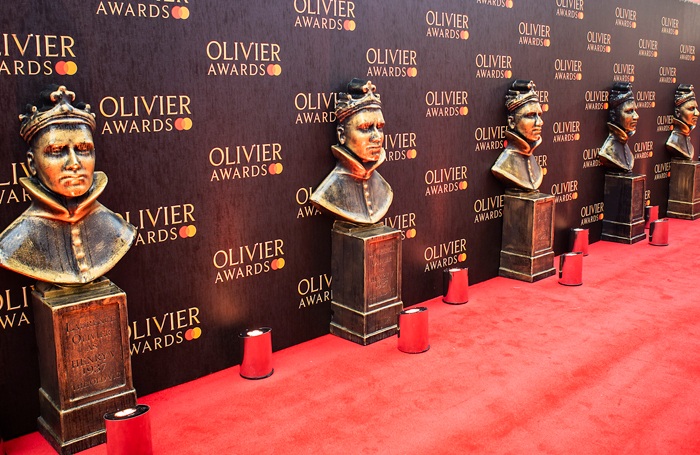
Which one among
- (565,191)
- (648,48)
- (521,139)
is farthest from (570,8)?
(648,48)

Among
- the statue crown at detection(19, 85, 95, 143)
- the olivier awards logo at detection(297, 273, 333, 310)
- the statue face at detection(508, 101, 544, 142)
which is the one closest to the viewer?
the statue crown at detection(19, 85, 95, 143)

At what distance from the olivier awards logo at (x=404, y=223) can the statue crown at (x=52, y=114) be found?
8.71 ft

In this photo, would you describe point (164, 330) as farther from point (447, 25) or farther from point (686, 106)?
point (686, 106)

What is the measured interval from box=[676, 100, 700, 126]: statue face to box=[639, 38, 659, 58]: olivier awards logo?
93 cm

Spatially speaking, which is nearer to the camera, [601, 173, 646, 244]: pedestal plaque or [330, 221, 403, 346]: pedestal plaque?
[330, 221, 403, 346]: pedestal plaque

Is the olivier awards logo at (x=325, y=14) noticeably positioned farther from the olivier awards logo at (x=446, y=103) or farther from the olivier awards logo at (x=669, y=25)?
the olivier awards logo at (x=669, y=25)

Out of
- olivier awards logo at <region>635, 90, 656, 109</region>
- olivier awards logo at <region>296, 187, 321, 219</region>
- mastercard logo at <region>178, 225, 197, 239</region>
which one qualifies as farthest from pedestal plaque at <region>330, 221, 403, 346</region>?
olivier awards logo at <region>635, 90, 656, 109</region>

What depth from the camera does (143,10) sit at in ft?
11.4

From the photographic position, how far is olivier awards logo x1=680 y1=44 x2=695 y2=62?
8871mm

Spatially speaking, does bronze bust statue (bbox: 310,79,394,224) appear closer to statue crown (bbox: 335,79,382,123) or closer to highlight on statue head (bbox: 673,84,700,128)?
statue crown (bbox: 335,79,382,123)

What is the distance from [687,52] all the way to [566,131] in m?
3.68

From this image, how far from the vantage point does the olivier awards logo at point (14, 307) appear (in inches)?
128

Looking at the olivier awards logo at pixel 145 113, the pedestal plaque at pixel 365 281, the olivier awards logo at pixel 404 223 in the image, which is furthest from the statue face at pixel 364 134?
the olivier awards logo at pixel 145 113

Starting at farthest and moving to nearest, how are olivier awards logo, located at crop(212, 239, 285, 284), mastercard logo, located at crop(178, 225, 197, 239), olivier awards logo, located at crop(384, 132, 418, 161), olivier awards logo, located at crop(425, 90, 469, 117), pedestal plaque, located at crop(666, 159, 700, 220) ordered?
pedestal plaque, located at crop(666, 159, 700, 220)
olivier awards logo, located at crop(425, 90, 469, 117)
olivier awards logo, located at crop(384, 132, 418, 161)
olivier awards logo, located at crop(212, 239, 285, 284)
mastercard logo, located at crop(178, 225, 197, 239)
